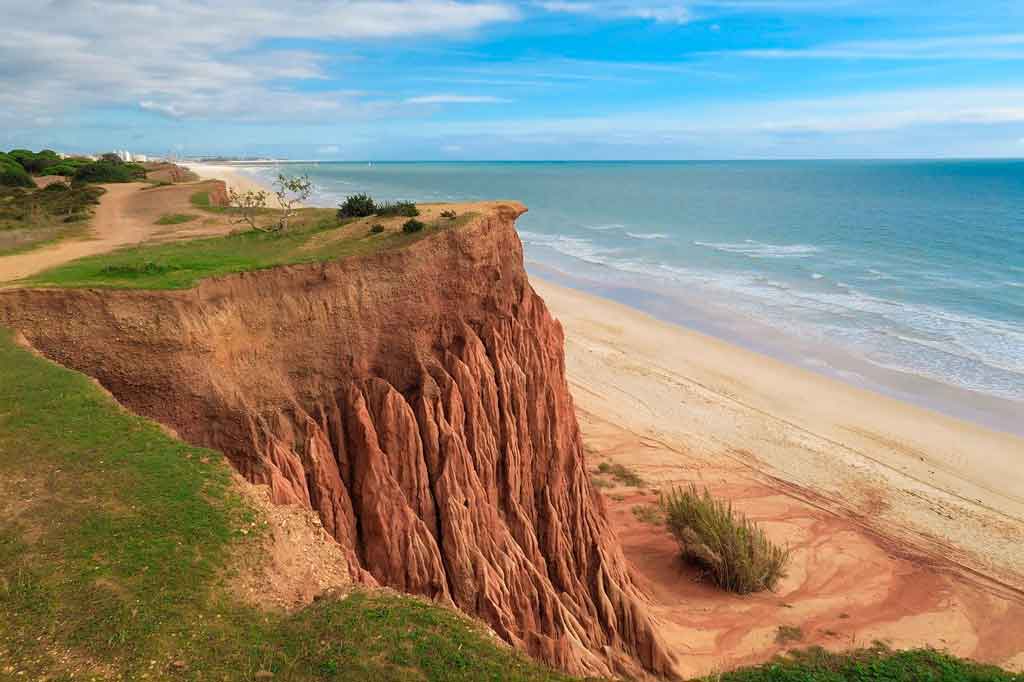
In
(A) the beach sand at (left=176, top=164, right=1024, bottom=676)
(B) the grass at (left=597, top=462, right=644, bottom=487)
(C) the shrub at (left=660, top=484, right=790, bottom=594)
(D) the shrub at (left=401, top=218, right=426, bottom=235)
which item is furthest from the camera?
(B) the grass at (left=597, top=462, right=644, bottom=487)

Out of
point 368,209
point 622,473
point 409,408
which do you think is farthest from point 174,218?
point 622,473

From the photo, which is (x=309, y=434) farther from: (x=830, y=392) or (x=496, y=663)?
(x=830, y=392)

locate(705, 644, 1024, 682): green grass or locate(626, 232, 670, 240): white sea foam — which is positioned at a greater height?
locate(626, 232, 670, 240): white sea foam

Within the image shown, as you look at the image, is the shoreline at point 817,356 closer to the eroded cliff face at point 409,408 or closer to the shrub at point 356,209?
the eroded cliff face at point 409,408

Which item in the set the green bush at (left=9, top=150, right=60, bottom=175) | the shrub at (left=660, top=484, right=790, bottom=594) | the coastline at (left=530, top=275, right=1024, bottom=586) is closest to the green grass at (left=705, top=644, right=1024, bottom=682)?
the shrub at (left=660, top=484, right=790, bottom=594)

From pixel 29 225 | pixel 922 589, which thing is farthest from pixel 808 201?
pixel 29 225

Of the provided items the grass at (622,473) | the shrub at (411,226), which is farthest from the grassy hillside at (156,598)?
the grass at (622,473)

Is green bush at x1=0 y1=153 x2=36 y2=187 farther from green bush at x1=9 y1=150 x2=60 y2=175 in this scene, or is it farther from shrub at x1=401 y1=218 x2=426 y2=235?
shrub at x1=401 y1=218 x2=426 y2=235
